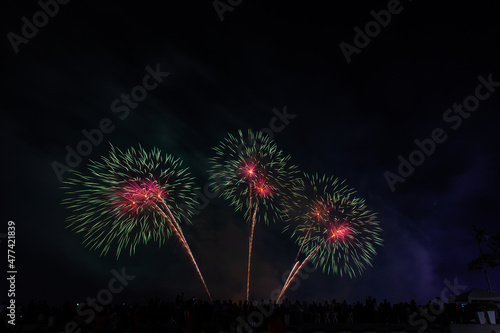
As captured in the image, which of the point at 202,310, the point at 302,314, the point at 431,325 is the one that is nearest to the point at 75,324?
the point at 202,310

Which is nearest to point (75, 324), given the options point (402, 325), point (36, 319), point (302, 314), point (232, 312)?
point (36, 319)

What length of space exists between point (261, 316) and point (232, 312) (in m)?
2.04

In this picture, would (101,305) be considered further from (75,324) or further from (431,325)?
(431,325)

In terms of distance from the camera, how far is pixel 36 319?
20578mm

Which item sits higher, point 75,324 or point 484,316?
point 75,324

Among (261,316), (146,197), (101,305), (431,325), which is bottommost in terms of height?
(431,325)

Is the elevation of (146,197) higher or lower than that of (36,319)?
higher

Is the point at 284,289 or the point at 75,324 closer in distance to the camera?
the point at 75,324

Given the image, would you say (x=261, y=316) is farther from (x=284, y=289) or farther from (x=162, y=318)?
(x=284, y=289)

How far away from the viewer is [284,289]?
3300 cm

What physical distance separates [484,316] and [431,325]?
3317mm

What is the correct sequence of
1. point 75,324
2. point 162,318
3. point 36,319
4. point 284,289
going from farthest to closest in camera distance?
point 284,289, point 36,319, point 75,324, point 162,318

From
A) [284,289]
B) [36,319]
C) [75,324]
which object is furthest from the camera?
[284,289]

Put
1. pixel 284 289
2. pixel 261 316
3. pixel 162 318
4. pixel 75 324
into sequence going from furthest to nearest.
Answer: pixel 284 289 → pixel 261 316 → pixel 75 324 → pixel 162 318
